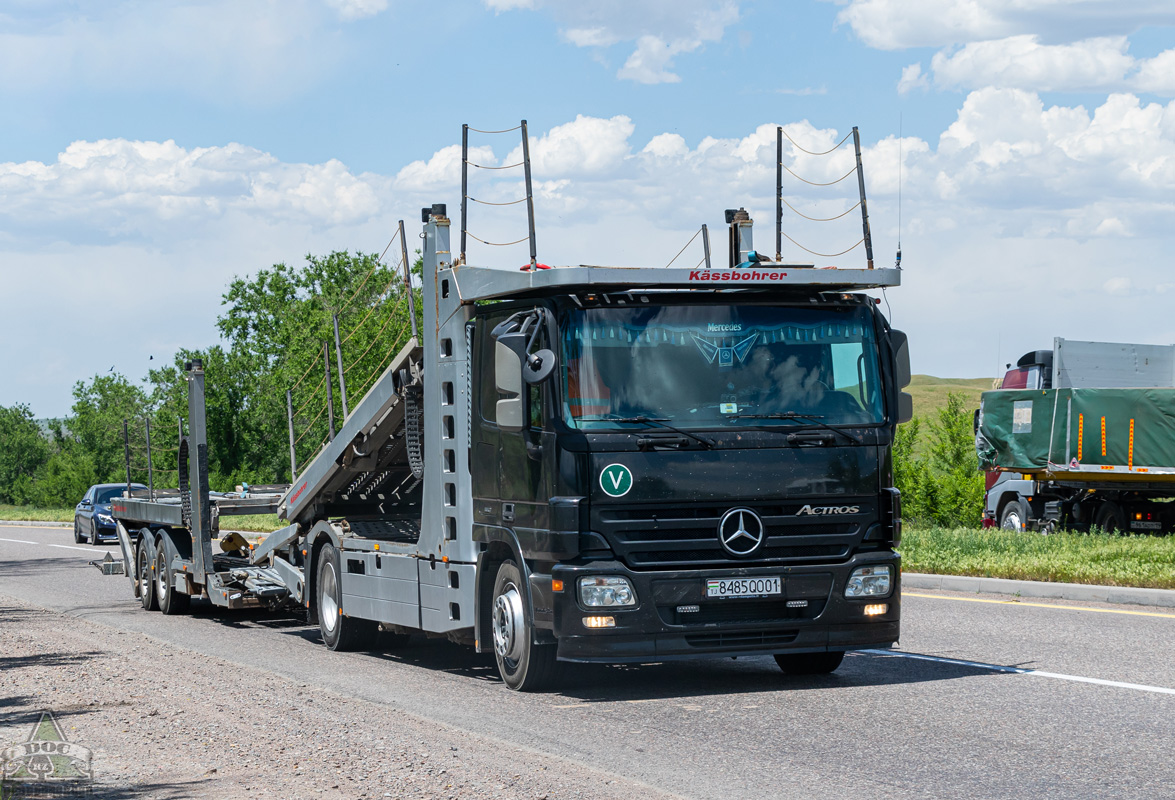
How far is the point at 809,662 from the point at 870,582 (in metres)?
1.05

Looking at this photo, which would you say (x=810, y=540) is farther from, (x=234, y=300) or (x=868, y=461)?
(x=234, y=300)

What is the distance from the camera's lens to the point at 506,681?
9477mm

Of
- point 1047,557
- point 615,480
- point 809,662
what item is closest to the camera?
point 615,480

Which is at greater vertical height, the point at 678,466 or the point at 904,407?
the point at 904,407

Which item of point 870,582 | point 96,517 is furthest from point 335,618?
point 96,517

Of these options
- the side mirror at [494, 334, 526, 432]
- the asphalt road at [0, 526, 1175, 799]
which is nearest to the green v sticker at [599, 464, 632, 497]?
the side mirror at [494, 334, 526, 432]

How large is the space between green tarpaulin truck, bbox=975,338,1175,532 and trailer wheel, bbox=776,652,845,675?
1269 cm

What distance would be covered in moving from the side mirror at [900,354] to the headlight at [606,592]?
2344 millimetres

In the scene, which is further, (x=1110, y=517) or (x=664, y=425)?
(x=1110, y=517)

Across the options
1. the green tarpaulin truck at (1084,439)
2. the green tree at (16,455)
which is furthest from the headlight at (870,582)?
the green tree at (16,455)

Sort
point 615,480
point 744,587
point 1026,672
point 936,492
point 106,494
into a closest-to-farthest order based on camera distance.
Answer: point 615,480, point 744,587, point 1026,672, point 936,492, point 106,494

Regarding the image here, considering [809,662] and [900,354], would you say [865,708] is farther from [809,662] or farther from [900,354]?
[900,354]

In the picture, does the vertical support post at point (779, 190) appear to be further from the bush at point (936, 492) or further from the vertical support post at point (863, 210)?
the bush at point (936, 492)

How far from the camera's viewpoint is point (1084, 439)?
2270cm
